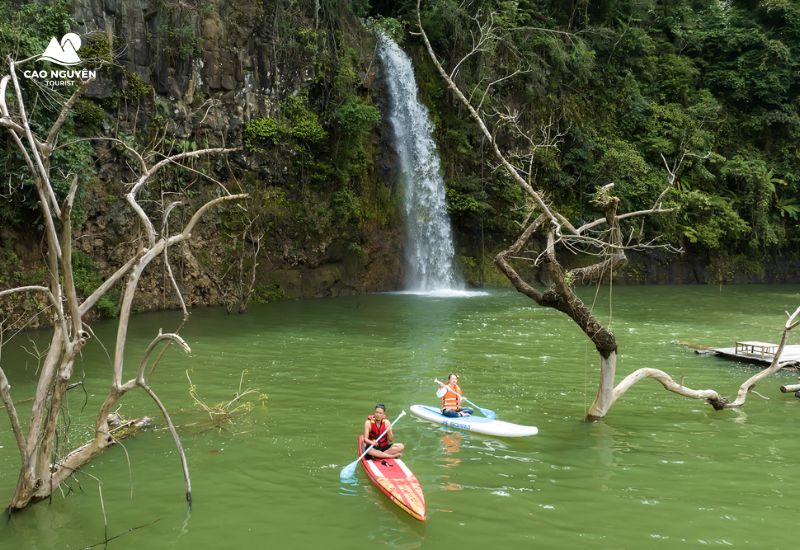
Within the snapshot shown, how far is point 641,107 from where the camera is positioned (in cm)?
3127

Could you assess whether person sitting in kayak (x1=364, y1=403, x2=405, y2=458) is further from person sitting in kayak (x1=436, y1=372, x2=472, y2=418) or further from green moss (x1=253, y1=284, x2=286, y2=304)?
green moss (x1=253, y1=284, x2=286, y2=304)

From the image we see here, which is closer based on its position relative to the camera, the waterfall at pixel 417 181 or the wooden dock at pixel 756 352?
the wooden dock at pixel 756 352

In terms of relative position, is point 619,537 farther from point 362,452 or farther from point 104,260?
point 104,260

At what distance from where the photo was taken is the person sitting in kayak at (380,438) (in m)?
7.55

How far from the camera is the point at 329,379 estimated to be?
11891 millimetres

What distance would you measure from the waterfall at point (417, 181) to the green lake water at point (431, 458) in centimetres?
1044

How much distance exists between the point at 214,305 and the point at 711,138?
73.2ft

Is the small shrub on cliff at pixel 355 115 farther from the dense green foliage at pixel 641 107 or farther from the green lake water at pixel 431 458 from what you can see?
the green lake water at pixel 431 458

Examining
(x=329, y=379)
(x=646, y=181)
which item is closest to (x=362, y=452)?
(x=329, y=379)

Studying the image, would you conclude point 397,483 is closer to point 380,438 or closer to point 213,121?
point 380,438

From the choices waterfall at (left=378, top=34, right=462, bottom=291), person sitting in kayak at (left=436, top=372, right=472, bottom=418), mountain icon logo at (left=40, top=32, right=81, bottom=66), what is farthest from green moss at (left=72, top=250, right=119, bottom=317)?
person sitting in kayak at (left=436, top=372, right=472, bottom=418)

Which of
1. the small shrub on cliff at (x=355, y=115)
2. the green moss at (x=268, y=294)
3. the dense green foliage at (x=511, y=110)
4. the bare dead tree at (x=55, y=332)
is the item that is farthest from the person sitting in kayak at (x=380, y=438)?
the small shrub on cliff at (x=355, y=115)

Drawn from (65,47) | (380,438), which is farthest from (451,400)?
(65,47)

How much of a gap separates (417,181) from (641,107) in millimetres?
11682
